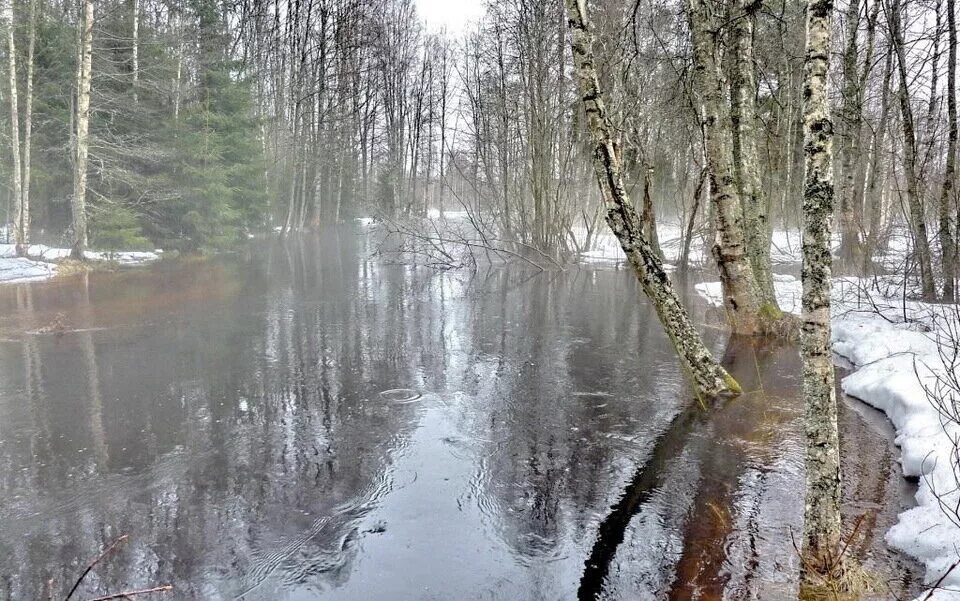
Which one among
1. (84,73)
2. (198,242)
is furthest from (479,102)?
(84,73)

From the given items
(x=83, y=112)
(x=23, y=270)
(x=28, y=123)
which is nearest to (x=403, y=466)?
(x=23, y=270)

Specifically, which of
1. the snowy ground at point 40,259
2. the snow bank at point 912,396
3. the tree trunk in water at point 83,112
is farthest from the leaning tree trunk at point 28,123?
the snow bank at point 912,396

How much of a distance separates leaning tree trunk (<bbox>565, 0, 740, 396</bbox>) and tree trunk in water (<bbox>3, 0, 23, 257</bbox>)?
18.3 m

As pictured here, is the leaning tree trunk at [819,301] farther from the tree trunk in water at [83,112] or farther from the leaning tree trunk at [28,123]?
the leaning tree trunk at [28,123]

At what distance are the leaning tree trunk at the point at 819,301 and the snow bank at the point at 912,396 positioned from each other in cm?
58

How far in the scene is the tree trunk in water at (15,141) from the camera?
711 inches

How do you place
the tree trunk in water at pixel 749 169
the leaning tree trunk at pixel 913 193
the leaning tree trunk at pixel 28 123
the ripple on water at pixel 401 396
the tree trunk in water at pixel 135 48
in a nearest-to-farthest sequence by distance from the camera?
the ripple on water at pixel 401 396, the leaning tree trunk at pixel 913 193, the tree trunk in water at pixel 749 169, the leaning tree trunk at pixel 28 123, the tree trunk in water at pixel 135 48

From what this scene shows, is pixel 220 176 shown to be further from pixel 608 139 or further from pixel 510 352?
pixel 608 139

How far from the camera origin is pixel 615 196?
6.70 meters

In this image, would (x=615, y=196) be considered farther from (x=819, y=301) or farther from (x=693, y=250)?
(x=693, y=250)

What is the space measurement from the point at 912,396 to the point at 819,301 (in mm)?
4317

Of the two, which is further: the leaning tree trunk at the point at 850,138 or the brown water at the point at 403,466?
the leaning tree trunk at the point at 850,138

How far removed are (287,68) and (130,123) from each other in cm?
1471

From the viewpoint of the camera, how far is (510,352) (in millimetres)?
10406
